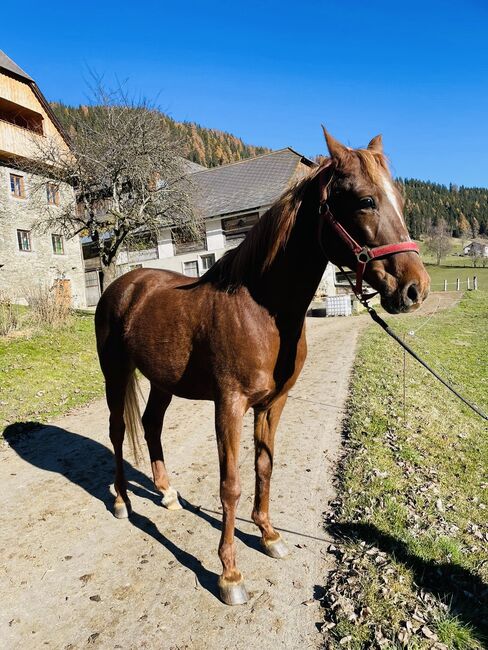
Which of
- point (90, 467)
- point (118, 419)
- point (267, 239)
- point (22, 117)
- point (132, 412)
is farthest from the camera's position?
point (22, 117)

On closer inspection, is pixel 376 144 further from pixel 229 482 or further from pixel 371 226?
pixel 229 482

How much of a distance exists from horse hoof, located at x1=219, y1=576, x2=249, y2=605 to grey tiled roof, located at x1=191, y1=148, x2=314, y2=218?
2738cm

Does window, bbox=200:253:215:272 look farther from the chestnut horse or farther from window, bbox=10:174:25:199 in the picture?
the chestnut horse

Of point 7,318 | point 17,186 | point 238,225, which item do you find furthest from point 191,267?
point 7,318

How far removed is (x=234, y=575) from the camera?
2676 mm

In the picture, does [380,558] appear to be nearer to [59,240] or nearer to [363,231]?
[363,231]

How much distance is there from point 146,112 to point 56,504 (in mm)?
18866

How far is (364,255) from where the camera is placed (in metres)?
2.09

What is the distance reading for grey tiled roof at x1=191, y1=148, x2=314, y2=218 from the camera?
29297 mm

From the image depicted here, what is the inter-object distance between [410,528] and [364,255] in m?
2.47

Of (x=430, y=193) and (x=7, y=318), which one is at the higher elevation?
(x=430, y=193)

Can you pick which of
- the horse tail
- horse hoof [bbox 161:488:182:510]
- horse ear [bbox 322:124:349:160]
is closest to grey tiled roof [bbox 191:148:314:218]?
the horse tail

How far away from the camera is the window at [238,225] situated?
1158 inches

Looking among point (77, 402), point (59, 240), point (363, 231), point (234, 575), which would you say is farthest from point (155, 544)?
point (59, 240)
